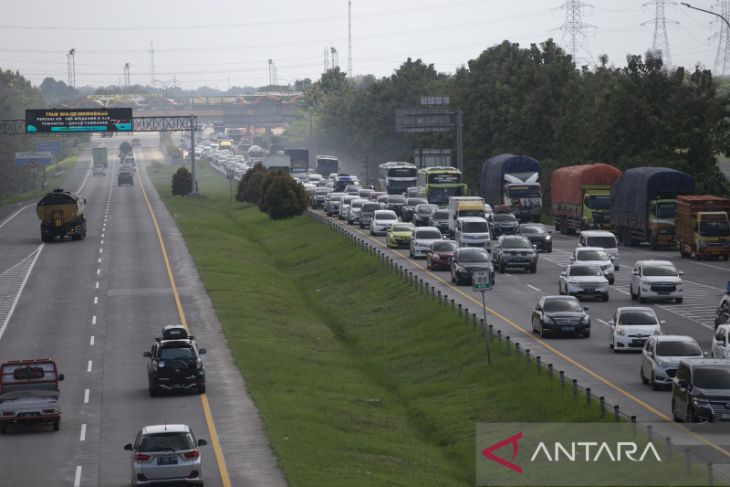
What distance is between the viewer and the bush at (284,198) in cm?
12262

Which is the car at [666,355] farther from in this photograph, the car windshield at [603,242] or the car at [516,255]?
the car windshield at [603,242]

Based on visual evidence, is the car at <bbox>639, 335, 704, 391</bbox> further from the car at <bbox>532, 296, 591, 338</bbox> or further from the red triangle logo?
the car at <bbox>532, 296, 591, 338</bbox>

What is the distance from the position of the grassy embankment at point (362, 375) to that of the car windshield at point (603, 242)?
31.6 feet

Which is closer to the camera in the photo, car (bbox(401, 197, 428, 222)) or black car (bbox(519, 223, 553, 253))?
black car (bbox(519, 223, 553, 253))

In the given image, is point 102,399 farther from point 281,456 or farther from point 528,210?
point 528,210

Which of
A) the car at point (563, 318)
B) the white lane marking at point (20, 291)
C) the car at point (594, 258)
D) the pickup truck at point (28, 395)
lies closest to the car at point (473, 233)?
the car at point (594, 258)

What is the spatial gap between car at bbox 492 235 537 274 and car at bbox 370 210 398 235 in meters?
25.6

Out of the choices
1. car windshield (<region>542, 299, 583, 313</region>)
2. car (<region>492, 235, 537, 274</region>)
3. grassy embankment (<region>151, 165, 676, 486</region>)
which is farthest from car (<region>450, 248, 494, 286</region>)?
car windshield (<region>542, 299, 583, 313</region>)

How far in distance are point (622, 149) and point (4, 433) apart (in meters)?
79.9

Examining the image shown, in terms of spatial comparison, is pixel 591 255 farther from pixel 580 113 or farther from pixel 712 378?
pixel 580 113

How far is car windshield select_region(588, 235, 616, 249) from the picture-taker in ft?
234

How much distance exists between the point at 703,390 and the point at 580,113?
94003mm

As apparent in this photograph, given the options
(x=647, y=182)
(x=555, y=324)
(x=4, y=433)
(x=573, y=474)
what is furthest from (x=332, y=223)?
(x=573, y=474)

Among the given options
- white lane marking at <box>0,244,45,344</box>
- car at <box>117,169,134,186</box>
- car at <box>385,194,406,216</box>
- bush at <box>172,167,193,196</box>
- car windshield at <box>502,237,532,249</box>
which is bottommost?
car at <box>117,169,134,186</box>
